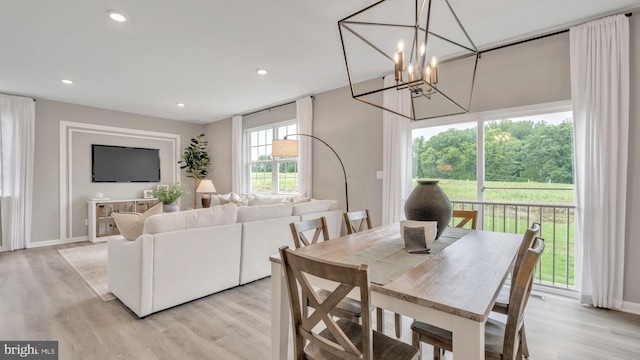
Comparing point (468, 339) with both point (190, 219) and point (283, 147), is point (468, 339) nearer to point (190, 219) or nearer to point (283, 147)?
point (190, 219)

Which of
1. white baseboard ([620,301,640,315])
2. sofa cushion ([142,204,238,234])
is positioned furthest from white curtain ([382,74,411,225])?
white baseboard ([620,301,640,315])

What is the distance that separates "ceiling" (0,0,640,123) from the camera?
7.85ft

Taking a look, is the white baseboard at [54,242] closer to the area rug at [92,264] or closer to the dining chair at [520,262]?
the area rug at [92,264]

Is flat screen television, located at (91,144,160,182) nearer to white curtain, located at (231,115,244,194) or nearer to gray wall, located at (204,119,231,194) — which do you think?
gray wall, located at (204,119,231,194)

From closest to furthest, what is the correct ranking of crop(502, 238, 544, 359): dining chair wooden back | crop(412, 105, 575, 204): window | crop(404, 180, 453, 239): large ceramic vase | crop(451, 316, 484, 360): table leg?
1. crop(451, 316, 484, 360): table leg
2. crop(502, 238, 544, 359): dining chair wooden back
3. crop(404, 180, 453, 239): large ceramic vase
4. crop(412, 105, 575, 204): window

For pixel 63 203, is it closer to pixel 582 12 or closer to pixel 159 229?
pixel 159 229

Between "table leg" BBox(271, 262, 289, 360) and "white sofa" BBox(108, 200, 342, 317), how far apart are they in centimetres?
144

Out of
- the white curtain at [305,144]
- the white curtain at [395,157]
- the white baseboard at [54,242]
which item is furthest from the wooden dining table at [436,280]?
the white baseboard at [54,242]

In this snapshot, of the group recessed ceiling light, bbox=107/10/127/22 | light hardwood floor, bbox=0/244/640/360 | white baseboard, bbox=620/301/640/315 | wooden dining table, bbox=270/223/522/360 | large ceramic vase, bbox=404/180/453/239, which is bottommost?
light hardwood floor, bbox=0/244/640/360

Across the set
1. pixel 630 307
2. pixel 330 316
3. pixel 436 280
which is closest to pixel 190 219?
pixel 330 316

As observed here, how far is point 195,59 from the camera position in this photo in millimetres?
3414

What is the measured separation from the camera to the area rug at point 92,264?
307 centimetres

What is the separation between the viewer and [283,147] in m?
4.31

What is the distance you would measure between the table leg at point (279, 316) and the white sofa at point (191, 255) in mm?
1441
